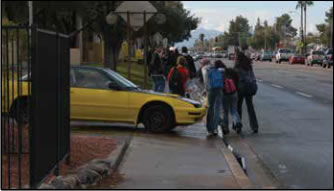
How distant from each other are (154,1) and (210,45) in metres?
20.7

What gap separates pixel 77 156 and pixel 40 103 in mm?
3068

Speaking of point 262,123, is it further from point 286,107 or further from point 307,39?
point 307,39

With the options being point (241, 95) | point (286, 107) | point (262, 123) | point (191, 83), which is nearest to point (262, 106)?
point (286, 107)

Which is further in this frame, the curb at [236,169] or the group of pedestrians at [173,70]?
the group of pedestrians at [173,70]

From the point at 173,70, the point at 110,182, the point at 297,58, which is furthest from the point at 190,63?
the point at 110,182

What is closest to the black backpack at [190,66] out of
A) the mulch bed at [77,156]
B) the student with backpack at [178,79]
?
the student with backpack at [178,79]

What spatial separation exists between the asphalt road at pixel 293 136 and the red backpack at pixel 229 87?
57 cm

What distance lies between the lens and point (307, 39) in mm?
6133

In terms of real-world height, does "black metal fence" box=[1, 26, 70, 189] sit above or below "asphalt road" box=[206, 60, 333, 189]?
above

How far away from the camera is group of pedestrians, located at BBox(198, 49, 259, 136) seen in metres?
11.5

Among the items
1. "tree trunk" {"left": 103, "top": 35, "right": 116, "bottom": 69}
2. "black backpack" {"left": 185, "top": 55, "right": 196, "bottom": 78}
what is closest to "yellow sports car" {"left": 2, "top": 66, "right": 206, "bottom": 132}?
"black backpack" {"left": 185, "top": 55, "right": 196, "bottom": 78}

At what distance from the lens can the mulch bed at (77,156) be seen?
6.76 meters

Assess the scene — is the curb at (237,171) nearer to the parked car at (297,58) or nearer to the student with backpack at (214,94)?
the student with backpack at (214,94)

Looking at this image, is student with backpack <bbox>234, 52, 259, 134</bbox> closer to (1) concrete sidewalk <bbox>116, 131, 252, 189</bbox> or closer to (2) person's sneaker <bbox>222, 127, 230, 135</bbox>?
(2) person's sneaker <bbox>222, 127, 230, 135</bbox>
